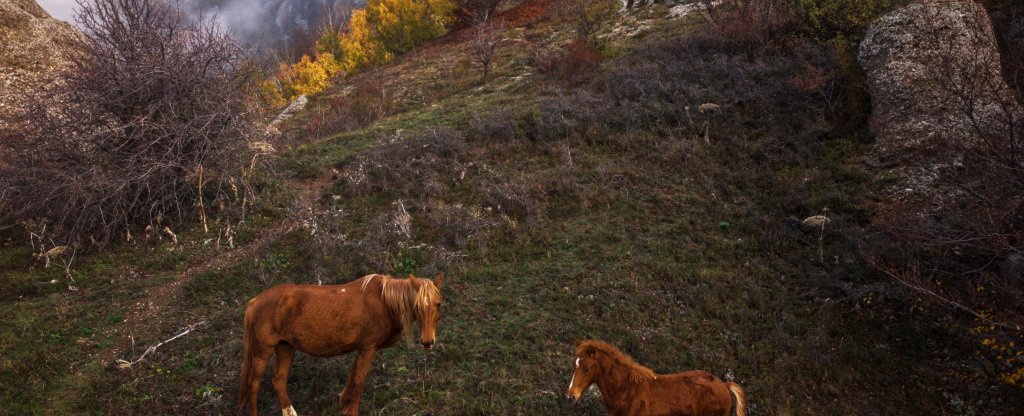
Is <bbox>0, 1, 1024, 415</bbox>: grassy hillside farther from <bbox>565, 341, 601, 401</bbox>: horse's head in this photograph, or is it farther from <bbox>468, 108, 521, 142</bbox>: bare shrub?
<bbox>565, 341, 601, 401</bbox>: horse's head

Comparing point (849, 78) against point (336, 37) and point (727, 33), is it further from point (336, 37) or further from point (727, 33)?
point (336, 37)

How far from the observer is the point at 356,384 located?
595 centimetres

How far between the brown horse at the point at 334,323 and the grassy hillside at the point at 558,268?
28.4 inches

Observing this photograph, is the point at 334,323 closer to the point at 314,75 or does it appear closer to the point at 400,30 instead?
the point at 314,75

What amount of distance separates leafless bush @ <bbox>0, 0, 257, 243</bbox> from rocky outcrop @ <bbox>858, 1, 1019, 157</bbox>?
15.2 metres

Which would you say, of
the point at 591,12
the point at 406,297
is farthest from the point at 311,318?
the point at 591,12

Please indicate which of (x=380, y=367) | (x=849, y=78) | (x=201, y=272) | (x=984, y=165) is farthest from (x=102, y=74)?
(x=849, y=78)

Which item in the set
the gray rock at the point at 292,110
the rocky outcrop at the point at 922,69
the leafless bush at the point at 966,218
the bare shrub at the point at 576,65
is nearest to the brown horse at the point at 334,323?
the leafless bush at the point at 966,218

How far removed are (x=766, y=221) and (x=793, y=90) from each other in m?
6.83

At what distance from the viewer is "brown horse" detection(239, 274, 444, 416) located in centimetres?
579

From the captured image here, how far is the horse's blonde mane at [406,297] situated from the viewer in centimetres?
577

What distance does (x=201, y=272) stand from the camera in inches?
392

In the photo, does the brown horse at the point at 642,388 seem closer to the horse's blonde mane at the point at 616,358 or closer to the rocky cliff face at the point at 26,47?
the horse's blonde mane at the point at 616,358

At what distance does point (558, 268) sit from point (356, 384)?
4848mm
